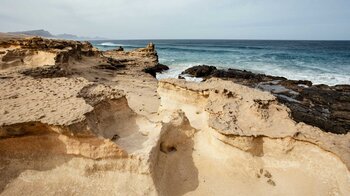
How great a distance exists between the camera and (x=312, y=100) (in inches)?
555

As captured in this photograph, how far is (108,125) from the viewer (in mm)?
4926

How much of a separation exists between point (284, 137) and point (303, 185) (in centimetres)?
86

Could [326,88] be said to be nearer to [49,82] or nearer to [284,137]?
[284,137]

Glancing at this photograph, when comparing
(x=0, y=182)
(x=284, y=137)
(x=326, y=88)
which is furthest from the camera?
(x=326, y=88)

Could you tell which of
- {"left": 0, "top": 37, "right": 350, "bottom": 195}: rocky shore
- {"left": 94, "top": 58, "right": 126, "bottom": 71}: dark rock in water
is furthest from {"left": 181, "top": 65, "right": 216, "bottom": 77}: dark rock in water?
{"left": 0, "top": 37, "right": 350, "bottom": 195}: rocky shore

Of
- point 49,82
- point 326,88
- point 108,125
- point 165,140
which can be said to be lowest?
point 326,88

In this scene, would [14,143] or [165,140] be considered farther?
[165,140]

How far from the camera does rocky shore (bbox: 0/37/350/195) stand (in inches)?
162

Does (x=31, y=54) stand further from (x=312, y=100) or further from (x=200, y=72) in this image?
(x=312, y=100)

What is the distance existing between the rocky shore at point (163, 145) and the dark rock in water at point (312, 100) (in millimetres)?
6049

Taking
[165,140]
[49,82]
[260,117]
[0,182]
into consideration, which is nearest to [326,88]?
[260,117]

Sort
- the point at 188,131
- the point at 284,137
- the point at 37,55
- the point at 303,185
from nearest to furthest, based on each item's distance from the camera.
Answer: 1. the point at 303,185
2. the point at 284,137
3. the point at 188,131
4. the point at 37,55

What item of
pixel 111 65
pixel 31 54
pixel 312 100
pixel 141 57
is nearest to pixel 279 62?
pixel 141 57

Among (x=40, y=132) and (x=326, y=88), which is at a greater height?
(x=40, y=132)
